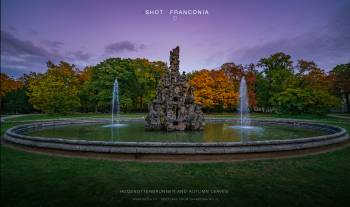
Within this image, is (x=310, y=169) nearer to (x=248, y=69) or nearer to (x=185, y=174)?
(x=185, y=174)

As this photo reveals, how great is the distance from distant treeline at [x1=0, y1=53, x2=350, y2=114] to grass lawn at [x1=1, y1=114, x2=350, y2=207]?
109ft

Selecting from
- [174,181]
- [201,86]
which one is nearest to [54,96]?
[201,86]

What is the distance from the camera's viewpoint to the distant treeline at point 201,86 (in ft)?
140

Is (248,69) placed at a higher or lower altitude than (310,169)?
higher

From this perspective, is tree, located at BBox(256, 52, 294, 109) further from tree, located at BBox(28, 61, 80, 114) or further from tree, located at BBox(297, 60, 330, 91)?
tree, located at BBox(28, 61, 80, 114)

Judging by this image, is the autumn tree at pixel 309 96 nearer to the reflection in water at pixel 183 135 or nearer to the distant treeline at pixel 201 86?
the distant treeline at pixel 201 86

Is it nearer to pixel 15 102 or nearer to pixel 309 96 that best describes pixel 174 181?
pixel 309 96

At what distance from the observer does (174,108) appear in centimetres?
2020

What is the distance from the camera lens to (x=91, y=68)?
62906 millimetres

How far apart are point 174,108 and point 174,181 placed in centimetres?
1238

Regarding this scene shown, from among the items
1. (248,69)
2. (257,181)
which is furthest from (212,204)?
(248,69)

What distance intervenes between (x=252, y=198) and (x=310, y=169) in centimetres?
384

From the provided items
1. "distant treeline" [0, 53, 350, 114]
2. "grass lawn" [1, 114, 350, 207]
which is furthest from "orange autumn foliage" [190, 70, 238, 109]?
"grass lawn" [1, 114, 350, 207]

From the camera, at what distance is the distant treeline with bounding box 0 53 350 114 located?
42.6m
